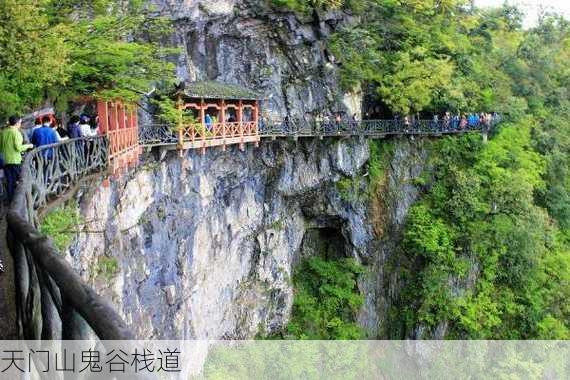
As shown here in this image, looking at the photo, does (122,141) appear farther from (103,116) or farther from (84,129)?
(84,129)

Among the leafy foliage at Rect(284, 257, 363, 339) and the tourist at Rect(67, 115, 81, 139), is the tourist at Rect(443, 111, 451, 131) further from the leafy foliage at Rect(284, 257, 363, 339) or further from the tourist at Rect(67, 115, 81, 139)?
the tourist at Rect(67, 115, 81, 139)

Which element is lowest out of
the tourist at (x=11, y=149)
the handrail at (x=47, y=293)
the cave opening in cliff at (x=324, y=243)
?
the cave opening in cliff at (x=324, y=243)

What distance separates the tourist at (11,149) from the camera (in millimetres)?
8016

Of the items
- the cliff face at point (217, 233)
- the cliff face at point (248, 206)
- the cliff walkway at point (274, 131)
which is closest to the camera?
the cliff face at point (217, 233)

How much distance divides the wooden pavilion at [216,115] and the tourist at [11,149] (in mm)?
6486

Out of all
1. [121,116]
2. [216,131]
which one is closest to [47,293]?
[121,116]

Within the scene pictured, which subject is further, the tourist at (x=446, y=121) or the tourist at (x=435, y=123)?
the tourist at (x=446, y=121)

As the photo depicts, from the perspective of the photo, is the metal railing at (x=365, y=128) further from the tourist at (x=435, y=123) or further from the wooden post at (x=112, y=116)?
the wooden post at (x=112, y=116)

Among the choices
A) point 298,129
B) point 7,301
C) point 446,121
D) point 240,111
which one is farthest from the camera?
point 446,121

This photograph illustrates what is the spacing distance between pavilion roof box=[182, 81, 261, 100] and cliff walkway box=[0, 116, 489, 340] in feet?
3.47

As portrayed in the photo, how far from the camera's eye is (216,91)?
18328 mm

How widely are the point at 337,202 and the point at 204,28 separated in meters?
10.4

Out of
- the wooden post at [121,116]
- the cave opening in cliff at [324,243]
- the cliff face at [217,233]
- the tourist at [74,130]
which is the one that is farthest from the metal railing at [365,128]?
the tourist at [74,130]

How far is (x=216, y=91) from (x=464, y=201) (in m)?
13.8
